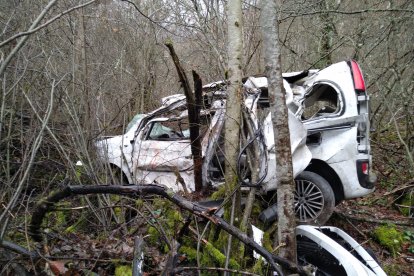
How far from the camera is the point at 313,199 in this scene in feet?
18.5

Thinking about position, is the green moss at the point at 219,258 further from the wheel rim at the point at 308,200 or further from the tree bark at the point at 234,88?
the wheel rim at the point at 308,200

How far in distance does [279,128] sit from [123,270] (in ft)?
Result: 6.33

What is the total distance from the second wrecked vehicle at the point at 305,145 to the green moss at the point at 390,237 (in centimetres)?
92

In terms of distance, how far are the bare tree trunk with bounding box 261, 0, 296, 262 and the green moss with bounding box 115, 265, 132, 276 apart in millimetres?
1462

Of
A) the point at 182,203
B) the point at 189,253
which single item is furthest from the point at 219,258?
the point at 182,203

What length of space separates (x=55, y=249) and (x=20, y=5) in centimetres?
310

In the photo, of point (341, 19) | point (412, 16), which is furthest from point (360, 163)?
point (341, 19)

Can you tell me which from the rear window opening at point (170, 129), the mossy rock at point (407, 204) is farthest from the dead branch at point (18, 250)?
the mossy rock at point (407, 204)

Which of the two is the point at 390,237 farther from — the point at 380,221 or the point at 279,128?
the point at 279,128

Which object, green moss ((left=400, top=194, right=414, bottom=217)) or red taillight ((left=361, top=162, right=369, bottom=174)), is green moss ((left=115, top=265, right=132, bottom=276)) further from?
green moss ((left=400, top=194, right=414, bottom=217))

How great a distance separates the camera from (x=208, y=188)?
18.9ft

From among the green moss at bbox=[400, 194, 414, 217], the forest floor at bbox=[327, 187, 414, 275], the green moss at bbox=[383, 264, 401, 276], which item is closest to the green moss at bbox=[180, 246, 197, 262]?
the forest floor at bbox=[327, 187, 414, 275]

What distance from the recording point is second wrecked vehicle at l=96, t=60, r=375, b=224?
5355mm

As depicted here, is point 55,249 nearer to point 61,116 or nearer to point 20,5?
point 61,116
